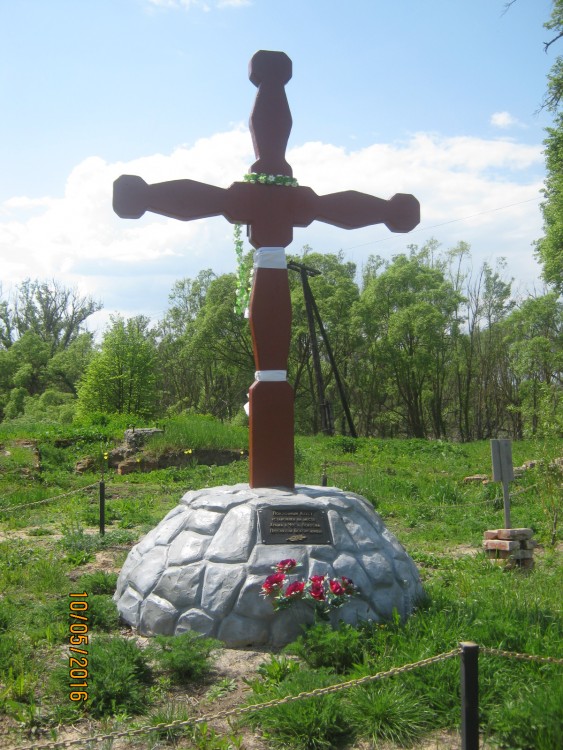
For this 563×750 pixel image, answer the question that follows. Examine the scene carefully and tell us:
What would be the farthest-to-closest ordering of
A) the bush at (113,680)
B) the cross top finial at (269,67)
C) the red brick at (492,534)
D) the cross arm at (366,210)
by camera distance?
the red brick at (492,534), the cross arm at (366,210), the cross top finial at (269,67), the bush at (113,680)

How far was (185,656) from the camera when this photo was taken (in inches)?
162

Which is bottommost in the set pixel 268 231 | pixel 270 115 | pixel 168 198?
pixel 268 231

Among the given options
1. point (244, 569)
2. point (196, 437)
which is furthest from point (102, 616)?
point (196, 437)

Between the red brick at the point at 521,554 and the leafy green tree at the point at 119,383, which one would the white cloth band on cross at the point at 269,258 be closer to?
the red brick at the point at 521,554

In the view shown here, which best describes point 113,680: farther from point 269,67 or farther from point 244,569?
point 269,67

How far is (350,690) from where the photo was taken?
3.74 metres

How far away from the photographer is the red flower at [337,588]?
4.66 m

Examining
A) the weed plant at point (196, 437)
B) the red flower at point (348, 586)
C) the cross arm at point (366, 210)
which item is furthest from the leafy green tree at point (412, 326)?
the red flower at point (348, 586)

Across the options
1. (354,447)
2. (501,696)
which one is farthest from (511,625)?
(354,447)

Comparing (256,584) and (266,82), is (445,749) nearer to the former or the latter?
(256,584)

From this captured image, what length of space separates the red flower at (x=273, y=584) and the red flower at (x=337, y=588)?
31 centimetres
